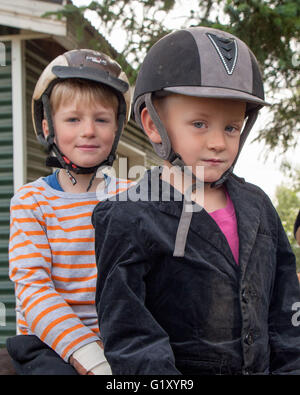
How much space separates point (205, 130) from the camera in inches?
58.4

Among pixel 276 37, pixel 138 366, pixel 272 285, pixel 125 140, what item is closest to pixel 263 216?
pixel 272 285

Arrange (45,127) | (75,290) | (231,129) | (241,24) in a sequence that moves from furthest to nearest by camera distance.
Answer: (241,24), (45,127), (75,290), (231,129)

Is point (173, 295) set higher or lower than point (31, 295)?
higher

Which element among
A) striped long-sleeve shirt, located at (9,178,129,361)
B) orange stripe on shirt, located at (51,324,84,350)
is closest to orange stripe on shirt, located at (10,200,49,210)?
striped long-sleeve shirt, located at (9,178,129,361)

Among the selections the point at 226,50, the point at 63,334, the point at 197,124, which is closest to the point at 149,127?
the point at 197,124

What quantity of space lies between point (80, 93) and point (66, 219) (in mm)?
554

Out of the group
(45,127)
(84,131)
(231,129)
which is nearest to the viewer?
(231,129)

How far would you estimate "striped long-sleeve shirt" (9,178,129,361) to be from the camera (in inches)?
67.6

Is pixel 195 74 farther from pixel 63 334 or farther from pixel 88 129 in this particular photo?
pixel 63 334

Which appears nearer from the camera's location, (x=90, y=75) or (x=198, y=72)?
(x=198, y=72)

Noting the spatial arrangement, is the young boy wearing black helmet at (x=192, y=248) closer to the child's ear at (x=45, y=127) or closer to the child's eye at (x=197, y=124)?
the child's eye at (x=197, y=124)

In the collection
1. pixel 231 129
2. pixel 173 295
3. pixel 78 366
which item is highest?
pixel 231 129

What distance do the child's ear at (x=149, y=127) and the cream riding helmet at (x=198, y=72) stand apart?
1.1 inches

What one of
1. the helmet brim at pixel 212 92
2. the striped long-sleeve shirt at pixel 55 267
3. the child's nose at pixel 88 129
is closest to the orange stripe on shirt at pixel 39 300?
the striped long-sleeve shirt at pixel 55 267
